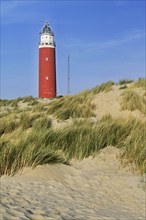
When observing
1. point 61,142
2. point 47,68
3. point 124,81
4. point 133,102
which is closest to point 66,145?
point 61,142

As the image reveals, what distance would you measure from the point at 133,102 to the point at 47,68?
22662mm

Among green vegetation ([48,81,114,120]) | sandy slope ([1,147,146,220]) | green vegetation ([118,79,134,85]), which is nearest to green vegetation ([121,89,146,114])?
green vegetation ([48,81,114,120])

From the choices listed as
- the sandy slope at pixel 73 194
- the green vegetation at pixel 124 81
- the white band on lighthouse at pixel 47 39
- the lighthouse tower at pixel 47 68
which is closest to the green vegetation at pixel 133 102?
the green vegetation at pixel 124 81

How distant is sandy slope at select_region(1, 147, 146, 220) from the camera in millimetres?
3963

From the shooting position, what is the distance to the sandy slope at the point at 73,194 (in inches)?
156

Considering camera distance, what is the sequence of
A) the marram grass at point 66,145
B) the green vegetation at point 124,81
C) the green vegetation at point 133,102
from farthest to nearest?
the green vegetation at point 124,81 → the green vegetation at point 133,102 → the marram grass at point 66,145

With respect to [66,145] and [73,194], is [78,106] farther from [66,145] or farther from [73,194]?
[73,194]

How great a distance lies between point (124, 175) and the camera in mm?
6113

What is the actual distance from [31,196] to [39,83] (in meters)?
32.0

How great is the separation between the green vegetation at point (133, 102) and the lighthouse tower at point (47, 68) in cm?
2146

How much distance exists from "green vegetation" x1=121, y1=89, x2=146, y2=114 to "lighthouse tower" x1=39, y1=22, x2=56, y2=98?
21.5 meters

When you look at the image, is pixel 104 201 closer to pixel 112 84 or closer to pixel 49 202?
pixel 49 202

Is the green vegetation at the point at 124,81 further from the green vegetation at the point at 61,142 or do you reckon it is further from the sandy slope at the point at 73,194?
the sandy slope at the point at 73,194

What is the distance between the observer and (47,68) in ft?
117
